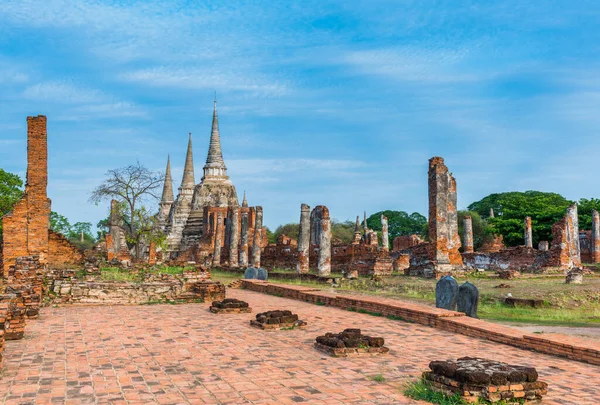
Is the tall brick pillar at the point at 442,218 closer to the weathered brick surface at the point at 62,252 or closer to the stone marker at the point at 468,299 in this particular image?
the stone marker at the point at 468,299

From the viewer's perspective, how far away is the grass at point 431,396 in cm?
422

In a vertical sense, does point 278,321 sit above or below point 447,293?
below

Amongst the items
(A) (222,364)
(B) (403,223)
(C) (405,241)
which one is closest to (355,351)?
(A) (222,364)

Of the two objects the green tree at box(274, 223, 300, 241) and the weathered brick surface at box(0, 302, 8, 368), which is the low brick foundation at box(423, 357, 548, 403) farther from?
the green tree at box(274, 223, 300, 241)

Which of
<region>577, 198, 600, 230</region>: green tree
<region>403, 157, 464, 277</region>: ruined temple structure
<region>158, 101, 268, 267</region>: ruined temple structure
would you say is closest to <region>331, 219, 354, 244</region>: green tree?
<region>158, 101, 268, 267</region>: ruined temple structure

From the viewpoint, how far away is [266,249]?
33.5 m

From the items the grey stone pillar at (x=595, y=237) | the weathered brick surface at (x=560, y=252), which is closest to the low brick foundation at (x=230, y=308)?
the weathered brick surface at (x=560, y=252)

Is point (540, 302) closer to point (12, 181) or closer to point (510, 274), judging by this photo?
point (510, 274)

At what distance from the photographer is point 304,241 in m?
25.0

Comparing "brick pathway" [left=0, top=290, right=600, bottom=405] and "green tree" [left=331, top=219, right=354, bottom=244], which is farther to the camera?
"green tree" [left=331, top=219, right=354, bottom=244]

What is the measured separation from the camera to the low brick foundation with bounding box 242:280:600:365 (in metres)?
6.07

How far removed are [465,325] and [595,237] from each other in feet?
103

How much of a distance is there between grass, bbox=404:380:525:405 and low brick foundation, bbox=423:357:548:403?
0.09ft

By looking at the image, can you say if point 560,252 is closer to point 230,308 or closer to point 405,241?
point 405,241
